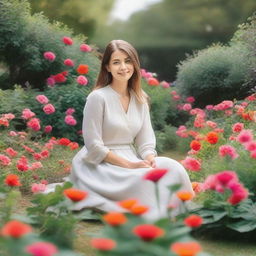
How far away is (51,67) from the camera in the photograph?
26.9 feet

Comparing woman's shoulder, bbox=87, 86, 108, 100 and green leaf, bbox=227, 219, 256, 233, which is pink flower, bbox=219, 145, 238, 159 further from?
woman's shoulder, bbox=87, 86, 108, 100

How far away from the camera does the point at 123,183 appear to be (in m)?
4.11

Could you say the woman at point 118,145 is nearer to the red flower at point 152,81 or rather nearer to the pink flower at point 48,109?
the pink flower at point 48,109

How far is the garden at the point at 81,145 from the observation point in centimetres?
216

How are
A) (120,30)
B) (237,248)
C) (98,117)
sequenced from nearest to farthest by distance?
(237,248)
(98,117)
(120,30)

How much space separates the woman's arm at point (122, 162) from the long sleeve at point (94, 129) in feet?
0.13

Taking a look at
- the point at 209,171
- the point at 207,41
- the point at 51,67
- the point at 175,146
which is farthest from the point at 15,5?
the point at 207,41

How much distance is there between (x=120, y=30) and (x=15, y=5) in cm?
885

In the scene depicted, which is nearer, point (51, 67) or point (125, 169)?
point (125, 169)

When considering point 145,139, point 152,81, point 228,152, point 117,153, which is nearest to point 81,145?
point 152,81

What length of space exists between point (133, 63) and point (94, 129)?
1.90 feet

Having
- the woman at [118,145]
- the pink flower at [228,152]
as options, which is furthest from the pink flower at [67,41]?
the pink flower at [228,152]

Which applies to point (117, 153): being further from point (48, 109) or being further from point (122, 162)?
point (48, 109)

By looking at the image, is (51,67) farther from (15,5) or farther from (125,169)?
(125,169)
